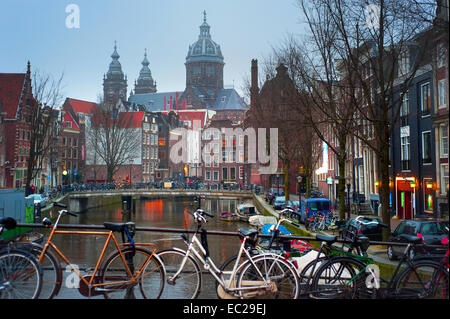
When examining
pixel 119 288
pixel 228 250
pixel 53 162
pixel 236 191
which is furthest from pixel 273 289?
pixel 53 162

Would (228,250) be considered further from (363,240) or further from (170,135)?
(170,135)

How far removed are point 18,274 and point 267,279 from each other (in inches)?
114

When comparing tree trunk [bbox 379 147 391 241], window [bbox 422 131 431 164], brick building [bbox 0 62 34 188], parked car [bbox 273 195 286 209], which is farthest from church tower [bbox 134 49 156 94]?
tree trunk [bbox 379 147 391 241]

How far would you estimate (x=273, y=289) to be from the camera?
626 centimetres

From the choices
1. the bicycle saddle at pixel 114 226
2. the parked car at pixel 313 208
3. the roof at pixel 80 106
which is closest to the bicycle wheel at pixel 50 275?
the bicycle saddle at pixel 114 226

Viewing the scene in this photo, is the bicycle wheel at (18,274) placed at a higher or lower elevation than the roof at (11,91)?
lower

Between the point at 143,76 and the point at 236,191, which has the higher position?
the point at 143,76

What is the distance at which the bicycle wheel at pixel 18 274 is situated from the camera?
5.46 meters

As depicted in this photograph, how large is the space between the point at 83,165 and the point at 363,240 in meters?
83.6

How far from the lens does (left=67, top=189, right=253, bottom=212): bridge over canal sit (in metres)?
67.1

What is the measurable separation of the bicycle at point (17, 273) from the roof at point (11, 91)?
3974cm

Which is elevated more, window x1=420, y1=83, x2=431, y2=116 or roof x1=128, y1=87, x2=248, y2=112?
roof x1=128, y1=87, x2=248, y2=112

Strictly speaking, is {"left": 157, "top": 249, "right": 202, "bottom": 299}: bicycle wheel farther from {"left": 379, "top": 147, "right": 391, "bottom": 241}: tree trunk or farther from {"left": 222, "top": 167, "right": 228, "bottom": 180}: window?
{"left": 222, "top": 167, "right": 228, "bottom": 180}: window

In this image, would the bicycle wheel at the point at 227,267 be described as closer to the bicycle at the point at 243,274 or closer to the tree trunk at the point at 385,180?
the bicycle at the point at 243,274
